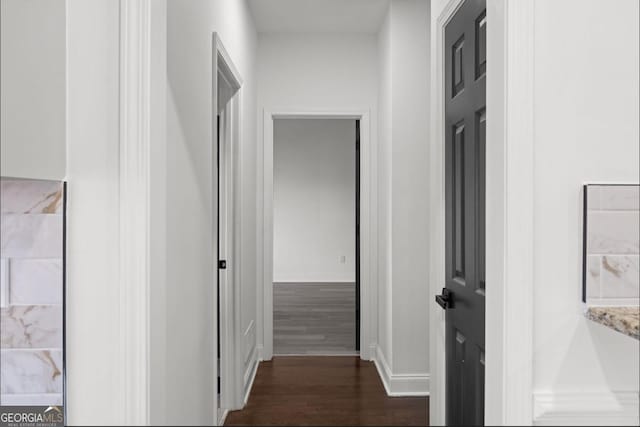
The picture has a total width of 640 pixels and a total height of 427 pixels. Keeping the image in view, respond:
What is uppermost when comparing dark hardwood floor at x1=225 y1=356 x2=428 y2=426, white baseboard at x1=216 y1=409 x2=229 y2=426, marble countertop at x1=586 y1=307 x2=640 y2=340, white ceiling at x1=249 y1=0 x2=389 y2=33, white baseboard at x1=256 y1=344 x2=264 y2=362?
white ceiling at x1=249 y1=0 x2=389 y2=33

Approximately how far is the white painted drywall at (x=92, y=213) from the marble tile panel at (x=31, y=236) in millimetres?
45

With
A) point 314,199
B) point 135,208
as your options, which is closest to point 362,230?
point 314,199

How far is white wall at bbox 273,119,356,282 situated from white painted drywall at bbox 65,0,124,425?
163 cm

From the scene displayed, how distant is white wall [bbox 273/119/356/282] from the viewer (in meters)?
2.52

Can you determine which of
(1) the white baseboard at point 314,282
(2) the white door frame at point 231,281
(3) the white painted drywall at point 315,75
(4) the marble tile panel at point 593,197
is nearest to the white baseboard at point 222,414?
(2) the white door frame at point 231,281

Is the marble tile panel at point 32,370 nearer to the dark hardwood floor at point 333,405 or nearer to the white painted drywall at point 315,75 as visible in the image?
the dark hardwood floor at point 333,405

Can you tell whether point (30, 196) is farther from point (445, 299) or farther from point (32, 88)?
point (445, 299)

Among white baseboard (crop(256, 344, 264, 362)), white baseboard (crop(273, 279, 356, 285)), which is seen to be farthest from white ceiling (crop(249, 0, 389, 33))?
white baseboard (crop(273, 279, 356, 285))

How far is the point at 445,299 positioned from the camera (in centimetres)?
98

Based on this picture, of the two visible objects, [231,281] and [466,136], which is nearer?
[466,136]

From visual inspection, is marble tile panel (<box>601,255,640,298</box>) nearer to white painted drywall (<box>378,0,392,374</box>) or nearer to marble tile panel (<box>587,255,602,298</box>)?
marble tile panel (<box>587,255,602,298</box>)

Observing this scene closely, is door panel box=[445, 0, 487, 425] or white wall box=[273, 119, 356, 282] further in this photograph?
white wall box=[273, 119, 356, 282]

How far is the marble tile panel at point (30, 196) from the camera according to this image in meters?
0.66

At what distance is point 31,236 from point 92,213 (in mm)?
117
